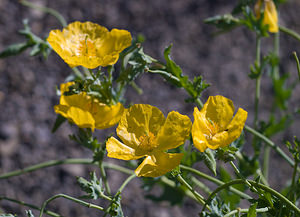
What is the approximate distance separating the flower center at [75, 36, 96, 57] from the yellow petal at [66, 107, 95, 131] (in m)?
0.17

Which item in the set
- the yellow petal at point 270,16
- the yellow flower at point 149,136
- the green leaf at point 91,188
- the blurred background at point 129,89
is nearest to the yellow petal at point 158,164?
the yellow flower at point 149,136

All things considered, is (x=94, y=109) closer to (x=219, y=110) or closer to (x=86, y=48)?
(x=86, y=48)

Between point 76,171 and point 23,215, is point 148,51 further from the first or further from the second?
point 23,215

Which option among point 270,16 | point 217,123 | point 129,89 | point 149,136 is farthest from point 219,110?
point 129,89

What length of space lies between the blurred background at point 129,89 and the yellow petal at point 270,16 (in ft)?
3.45

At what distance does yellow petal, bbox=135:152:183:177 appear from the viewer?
0.79 m

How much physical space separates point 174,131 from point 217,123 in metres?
0.11

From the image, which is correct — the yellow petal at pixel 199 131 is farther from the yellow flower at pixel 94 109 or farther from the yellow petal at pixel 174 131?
the yellow flower at pixel 94 109

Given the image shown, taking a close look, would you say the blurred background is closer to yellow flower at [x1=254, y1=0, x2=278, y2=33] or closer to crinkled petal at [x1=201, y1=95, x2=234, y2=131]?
yellow flower at [x1=254, y1=0, x2=278, y2=33]

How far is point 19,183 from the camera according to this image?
1.98 m

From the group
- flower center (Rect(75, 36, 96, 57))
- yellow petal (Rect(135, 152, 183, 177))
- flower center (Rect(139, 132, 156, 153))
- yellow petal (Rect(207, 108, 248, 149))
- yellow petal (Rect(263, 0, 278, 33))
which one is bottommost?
yellow petal (Rect(135, 152, 183, 177))

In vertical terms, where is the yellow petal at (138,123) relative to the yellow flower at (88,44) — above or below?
→ below

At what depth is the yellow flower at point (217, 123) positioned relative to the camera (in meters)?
0.81

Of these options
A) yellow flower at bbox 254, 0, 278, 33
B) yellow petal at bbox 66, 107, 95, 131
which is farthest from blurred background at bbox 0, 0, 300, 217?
yellow petal at bbox 66, 107, 95, 131
